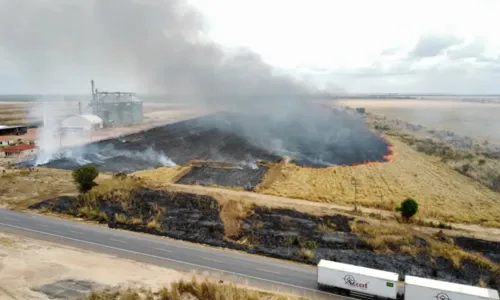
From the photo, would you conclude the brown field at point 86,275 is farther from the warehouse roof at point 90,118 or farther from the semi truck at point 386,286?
the warehouse roof at point 90,118

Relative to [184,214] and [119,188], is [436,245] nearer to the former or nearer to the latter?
[184,214]

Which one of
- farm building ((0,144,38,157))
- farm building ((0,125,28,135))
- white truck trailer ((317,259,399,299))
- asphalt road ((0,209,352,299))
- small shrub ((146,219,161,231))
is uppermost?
farm building ((0,125,28,135))

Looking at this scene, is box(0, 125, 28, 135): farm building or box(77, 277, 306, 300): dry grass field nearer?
box(77, 277, 306, 300): dry grass field

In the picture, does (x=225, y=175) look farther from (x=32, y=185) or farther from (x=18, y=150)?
(x=18, y=150)

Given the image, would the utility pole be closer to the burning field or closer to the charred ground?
the charred ground

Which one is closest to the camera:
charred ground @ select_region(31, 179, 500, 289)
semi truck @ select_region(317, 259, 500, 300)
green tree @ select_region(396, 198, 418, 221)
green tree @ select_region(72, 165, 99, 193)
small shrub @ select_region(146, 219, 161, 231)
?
semi truck @ select_region(317, 259, 500, 300)

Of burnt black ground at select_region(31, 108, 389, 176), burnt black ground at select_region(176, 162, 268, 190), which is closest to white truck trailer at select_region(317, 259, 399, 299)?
burnt black ground at select_region(176, 162, 268, 190)

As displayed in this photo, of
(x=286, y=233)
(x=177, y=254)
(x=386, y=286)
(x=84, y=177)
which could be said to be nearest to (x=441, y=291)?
(x=386, y=286)

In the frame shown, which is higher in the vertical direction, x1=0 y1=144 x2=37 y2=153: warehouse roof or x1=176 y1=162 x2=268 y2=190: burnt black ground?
A: x1=0 y1=144 x2=37 y2=153: warehouse roof
